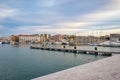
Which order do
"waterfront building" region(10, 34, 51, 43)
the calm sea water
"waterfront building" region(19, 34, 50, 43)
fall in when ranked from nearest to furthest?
the calm sea water → "waterfront building" region(19, 34, 50, 43) → "waterfront building" region(10, 34, 51, 43)

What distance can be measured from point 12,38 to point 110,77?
120759 mm

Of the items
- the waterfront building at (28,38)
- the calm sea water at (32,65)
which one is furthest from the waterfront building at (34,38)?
the calm sea water at (32,65)

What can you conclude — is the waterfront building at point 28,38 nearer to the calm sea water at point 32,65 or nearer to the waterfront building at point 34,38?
the waterfront building at point 34,38

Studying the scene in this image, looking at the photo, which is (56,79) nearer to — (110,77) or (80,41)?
(110,77)

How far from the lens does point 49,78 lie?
360 inches

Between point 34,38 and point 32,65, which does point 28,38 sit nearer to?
point 34,38

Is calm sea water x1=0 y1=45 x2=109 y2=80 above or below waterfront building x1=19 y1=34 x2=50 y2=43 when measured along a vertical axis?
below

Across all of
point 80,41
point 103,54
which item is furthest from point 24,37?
point 103,54

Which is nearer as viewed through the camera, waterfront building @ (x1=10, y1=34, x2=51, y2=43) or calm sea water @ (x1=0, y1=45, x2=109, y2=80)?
calm sea water @ (x1=0, y1=45, x2=109, y2=80)

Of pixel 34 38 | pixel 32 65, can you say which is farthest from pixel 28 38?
pixel 32 65

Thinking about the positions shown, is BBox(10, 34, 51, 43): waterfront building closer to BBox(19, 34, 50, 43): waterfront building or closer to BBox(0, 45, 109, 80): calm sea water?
BBox(19, 34, 50, 43): waterfront building

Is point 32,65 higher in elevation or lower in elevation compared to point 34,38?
lower

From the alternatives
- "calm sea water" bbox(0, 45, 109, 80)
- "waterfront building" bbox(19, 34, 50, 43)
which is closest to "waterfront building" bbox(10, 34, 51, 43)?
"waterfront building" bbox(19, 34, 50, 43)

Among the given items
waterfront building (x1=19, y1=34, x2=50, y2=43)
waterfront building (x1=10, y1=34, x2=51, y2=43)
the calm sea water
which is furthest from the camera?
waterfront building (x1=10, y1=34, x2=51, y2=43)
